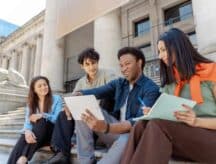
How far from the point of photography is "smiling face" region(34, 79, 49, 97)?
2.97 m

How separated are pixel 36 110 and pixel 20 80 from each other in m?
7.82

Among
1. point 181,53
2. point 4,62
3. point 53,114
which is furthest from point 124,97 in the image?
point 4,62

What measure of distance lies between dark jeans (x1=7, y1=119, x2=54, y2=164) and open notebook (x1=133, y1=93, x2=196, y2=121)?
5.28ft

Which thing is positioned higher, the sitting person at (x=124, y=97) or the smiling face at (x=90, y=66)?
the smiling face at (x=90, y=66)

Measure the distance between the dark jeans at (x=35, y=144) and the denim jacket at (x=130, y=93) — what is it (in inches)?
26.8

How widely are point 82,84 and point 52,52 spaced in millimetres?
8043

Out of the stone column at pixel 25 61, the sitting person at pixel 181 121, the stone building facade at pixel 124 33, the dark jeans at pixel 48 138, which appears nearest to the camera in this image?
the sitting person at pixel 181 121

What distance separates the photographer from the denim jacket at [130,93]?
6.08 feet

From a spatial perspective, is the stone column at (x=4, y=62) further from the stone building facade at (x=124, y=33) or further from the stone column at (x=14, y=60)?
the stone building facade at (x=124, y=33)

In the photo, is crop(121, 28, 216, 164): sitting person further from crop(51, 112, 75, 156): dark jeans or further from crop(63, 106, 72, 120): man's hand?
crop(51, 112, 75, 156): dark jeans

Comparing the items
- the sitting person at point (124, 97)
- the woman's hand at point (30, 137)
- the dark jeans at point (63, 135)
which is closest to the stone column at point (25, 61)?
the woman's hand at point (30, 137)

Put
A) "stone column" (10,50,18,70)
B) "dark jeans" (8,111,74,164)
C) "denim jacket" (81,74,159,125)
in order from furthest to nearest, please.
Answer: "stone column" (10,50,18,70) < "dark jeans" (8,111,74,164) < "denim jacket" (81,74,159,125)

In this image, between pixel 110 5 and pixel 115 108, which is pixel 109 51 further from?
pixel 115 108

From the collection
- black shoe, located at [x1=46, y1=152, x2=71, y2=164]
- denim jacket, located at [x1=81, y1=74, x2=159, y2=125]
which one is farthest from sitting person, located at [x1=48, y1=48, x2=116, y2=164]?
denim jacket, located at [x1=81, y1=74, x2=159, y2=125]
